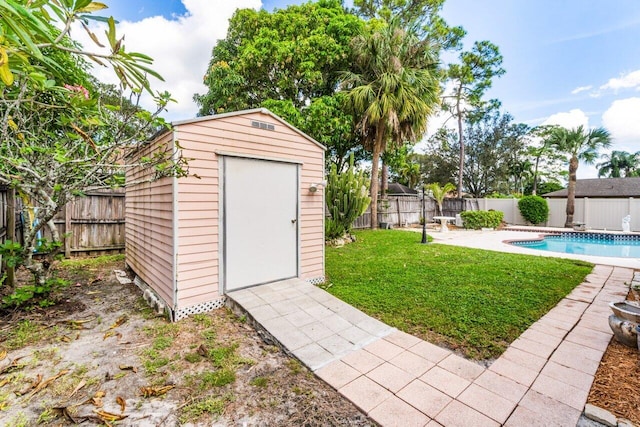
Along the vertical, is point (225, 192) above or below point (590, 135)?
below

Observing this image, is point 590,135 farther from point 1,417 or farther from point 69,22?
point 1,417

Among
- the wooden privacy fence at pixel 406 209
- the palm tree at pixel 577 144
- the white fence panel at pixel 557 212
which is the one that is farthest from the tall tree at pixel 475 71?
the white fence panel at pixel 557 212

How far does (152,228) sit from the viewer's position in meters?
3.87

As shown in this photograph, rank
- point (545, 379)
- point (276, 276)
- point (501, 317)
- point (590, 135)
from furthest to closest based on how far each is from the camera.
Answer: point (590, 135) → point (276, 276) → point (501, 317) → point (545, 379)

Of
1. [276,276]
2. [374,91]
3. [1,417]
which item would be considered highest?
[374,91]

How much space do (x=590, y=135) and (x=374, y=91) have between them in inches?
372

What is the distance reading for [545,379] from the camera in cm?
210

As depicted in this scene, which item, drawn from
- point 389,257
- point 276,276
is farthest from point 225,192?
point 389,257

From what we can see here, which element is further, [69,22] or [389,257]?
[389,257]

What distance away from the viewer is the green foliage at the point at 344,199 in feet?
26.1

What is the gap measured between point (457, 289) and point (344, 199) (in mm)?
4314

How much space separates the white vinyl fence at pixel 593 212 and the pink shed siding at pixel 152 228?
1650cm

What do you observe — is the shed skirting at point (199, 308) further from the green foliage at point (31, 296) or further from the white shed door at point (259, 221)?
the green foliage at point (31, 296)

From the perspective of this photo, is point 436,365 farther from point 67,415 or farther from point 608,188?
point 608,188
